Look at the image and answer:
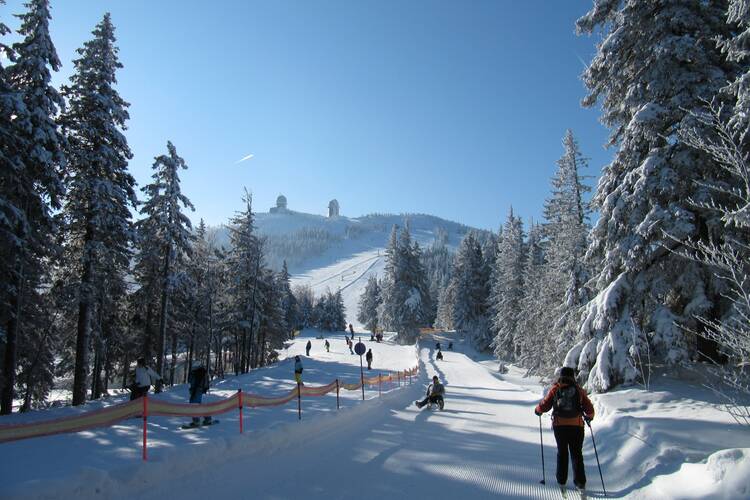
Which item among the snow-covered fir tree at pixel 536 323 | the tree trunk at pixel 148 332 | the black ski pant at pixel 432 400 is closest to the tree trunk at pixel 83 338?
the tree trunk at pixel 148 332

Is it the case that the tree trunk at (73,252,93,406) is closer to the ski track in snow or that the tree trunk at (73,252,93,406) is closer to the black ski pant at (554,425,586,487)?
the ski track in snow

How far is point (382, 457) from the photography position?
353 inches

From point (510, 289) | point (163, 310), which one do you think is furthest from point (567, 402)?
point (510, 289)

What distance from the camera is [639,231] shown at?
38.3 feet

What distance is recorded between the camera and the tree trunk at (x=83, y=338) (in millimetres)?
17219

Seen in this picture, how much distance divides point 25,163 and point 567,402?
57.7ft

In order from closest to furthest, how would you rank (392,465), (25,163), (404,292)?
(392,465) < (25,163) < (404,292)

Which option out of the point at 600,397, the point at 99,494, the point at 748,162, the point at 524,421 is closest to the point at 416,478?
the point at 99,494

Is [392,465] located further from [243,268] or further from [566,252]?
[243,268]

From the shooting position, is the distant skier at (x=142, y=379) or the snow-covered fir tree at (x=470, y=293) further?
the snow-covered fir tree at (x=470, y=293)

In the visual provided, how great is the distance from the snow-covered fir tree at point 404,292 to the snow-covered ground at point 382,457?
154 ft

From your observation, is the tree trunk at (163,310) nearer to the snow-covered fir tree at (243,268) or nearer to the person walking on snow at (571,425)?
the snow-covered fir tree at (243,268)

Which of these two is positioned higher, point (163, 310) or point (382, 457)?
point (163, 310)

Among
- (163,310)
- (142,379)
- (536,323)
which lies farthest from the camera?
(536,323)
